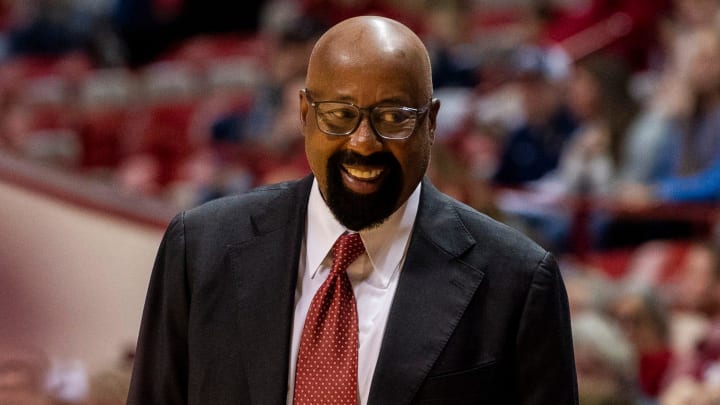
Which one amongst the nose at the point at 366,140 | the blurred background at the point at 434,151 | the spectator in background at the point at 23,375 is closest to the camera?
the nose at the point at 366,140

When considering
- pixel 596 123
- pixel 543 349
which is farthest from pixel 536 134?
pixel 543 349

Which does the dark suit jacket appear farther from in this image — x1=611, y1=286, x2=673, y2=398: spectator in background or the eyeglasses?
x1=611, y1=286, x2=673, y2=398: spectator in background

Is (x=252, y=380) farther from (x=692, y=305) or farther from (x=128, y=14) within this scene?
(x=128, y=14)

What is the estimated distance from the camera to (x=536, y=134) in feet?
22.0

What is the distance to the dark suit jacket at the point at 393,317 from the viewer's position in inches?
82.4

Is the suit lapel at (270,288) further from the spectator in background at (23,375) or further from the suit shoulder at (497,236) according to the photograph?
the spectator in background at (23,375)

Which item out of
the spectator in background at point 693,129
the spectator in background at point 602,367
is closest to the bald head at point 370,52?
the spectator in background at point 602,367

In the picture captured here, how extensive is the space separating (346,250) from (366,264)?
43mm

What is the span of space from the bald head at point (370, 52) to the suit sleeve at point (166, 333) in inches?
13.7

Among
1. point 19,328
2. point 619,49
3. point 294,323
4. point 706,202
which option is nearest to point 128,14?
point 619,49

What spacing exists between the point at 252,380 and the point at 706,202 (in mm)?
3945

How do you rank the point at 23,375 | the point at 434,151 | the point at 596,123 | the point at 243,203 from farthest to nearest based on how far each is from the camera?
the point at 596,123, the point at 434,151, the point at 23,375, the point at 243,203

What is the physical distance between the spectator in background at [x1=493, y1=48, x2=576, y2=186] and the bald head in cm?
450

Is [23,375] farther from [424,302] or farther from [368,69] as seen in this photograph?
[368,69]
